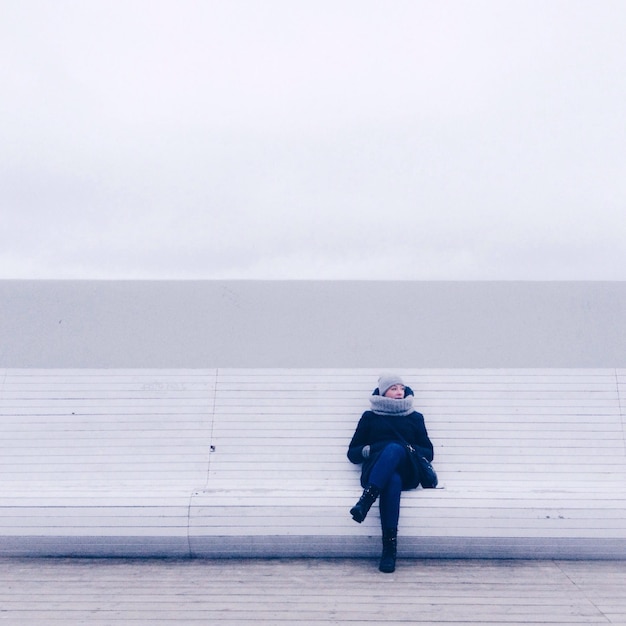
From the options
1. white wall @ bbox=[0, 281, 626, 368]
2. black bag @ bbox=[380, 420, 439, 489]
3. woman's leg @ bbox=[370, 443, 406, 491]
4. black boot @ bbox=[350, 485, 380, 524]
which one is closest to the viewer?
black boot @ bbox=[350, 485, 380, 524]

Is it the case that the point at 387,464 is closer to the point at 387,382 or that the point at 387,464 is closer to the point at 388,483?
the point at 388,483

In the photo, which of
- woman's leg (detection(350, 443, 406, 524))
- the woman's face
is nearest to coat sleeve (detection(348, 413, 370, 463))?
the woman's face

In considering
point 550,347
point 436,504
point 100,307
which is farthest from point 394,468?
point 100,307

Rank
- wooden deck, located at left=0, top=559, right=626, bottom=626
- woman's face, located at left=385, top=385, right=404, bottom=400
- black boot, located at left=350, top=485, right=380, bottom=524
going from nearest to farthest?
wooden deck, located at left=0, top=559, right=626, bottom=626, black boot, located at left=350, top=485, right=380, bottom=524, woman's face, located at left=385, top=385, right=404, bottom=400

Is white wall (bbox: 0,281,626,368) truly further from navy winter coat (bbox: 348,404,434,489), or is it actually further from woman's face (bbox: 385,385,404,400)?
navy winter coat (bbox: 348,404,434,489)

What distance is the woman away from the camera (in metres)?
3.38

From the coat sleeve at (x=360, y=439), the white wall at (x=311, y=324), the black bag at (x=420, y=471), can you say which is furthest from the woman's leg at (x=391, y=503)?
the white wall at (x=311, y=324)

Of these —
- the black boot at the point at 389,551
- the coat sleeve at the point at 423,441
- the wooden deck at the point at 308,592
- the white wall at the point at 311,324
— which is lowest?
the wooden deck at the point at 308,592

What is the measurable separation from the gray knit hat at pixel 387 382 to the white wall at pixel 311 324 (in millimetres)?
587

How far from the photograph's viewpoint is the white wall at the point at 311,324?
15.6 feet

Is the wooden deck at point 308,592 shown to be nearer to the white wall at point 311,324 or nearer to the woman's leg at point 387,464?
the woman's leg at point 387,464

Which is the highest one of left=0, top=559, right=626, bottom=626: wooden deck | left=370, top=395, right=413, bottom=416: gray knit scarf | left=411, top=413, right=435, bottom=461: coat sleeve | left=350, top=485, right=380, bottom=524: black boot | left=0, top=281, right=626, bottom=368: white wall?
left=0, top=281, right=626, bottom=368: white wall

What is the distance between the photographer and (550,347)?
15.6 feet

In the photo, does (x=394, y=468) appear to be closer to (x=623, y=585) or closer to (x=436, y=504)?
(x=436, y=504)
